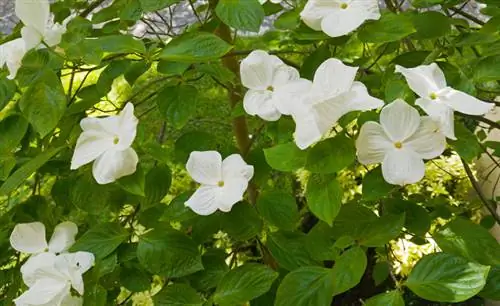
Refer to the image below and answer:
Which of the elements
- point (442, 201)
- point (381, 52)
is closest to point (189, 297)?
point (381, 52)

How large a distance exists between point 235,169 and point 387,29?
7.6 inches

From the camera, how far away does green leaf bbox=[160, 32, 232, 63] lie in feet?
1.89

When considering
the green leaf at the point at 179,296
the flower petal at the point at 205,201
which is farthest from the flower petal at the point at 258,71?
the green leaf at the point at 179,296

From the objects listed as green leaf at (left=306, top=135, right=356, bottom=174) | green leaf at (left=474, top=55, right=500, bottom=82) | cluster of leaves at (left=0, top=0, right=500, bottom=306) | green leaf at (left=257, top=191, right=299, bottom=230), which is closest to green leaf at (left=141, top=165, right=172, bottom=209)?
cluster of leaves at (left=0, top=0, right=500, bottom=306)

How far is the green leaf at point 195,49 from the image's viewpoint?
576 mm

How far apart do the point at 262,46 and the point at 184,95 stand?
536mm

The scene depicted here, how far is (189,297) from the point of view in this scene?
→ 0.63 metres

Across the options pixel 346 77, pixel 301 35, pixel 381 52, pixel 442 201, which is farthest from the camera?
pixel 442 201

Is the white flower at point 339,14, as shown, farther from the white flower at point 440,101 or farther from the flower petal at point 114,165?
the flower petal at point 114,165

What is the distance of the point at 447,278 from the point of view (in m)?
0.53

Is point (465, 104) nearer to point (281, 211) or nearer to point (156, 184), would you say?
point (281, 211)

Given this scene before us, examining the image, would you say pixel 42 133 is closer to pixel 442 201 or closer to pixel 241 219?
pixel 241 219

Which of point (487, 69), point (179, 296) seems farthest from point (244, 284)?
point (487, 69)

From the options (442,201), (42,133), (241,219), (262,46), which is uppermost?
(42,133)
